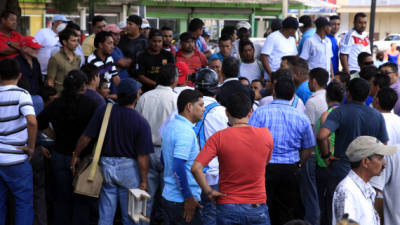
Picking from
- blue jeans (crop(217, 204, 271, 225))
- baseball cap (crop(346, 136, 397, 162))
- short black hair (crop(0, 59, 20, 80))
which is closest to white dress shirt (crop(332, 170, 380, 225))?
baseball cap (crop(346, 136, 397, 162))

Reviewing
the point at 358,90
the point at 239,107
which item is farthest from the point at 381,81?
the point at 239,107

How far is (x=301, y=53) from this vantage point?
9.88 meters

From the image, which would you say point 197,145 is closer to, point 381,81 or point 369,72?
point 381,81

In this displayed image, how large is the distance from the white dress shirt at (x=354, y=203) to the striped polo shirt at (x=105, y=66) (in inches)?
180

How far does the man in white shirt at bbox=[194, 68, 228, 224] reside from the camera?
5.18m

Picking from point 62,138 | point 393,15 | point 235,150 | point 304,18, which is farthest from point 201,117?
point 393,15

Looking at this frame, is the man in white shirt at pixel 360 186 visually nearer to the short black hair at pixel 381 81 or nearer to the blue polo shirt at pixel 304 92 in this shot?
the short black hair at pixel 381 81

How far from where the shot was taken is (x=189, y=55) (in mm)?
9016

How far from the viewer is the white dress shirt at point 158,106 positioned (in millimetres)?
6141

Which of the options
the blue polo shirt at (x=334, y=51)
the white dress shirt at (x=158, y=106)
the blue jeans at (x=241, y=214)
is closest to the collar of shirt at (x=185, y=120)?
the blue jeans at (x=241, y=214)

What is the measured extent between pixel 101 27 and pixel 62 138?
14.2 feet

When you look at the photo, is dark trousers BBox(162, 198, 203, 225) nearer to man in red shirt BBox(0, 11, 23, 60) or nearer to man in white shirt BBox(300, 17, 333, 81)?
man in red shirt BBox(0, 11, 23, 60)

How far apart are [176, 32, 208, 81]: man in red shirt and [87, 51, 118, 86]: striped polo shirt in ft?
4.44

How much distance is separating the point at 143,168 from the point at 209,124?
2.54ft
